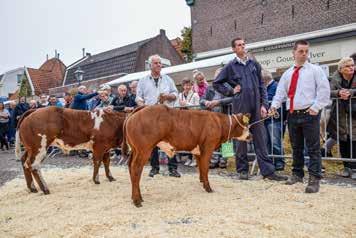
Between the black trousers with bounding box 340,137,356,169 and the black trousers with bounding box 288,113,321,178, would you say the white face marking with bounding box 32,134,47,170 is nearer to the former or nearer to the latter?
the black trousers with bounding box 288,113,321,178

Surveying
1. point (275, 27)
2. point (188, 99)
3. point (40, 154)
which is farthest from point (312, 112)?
point (275, 27)

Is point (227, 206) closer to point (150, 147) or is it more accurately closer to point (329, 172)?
point (150, 147)

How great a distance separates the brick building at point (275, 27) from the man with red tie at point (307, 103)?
13.4 m

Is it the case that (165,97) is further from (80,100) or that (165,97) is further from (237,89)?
(80,100)

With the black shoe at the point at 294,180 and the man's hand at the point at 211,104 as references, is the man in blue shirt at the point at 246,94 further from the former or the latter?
the man's hand at the point at 211,104

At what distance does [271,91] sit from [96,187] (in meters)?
3.78

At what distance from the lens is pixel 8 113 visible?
49.5 feet

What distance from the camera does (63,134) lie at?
19.5ft

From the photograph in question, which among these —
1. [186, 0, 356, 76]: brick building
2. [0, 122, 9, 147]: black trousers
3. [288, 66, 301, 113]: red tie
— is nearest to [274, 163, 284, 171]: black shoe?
[288, 66, 301, 113]: red tie

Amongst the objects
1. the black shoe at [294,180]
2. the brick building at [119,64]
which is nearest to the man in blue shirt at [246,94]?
the black shoe at [294,180]

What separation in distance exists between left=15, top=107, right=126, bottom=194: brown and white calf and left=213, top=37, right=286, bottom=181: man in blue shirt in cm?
204

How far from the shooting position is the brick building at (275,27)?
63.8ft

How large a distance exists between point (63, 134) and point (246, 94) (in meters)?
3.06

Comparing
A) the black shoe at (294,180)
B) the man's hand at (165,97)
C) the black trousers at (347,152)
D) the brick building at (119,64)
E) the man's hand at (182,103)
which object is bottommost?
the black shoe at (294,180)
